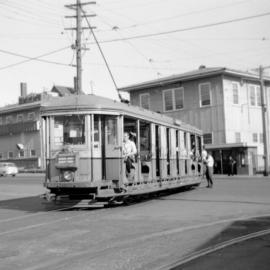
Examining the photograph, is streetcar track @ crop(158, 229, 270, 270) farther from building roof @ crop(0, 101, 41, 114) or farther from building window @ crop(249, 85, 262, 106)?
building roof @ crop(0, 101, 41, 114)

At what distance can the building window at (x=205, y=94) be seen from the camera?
129 feet

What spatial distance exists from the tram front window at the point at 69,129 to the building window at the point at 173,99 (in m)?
27.4

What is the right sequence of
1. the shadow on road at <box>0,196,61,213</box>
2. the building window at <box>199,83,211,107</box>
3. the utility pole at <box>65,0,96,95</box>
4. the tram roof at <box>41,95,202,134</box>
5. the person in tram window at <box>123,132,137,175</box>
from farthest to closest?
1. the building window at <box>199,83,211,107</box>
2. the utility pole at <box>65,0,96,95</box>
3. the shadow on road at <box>0,196,61,213</box>
4. the person in tram window at <box>123,132,137,175</box>
5. the tram roof at <box>41,95,202,134</box>

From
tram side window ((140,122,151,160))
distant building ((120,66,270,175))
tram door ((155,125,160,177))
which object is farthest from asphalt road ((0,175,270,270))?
distant building ((120,66,270,175))

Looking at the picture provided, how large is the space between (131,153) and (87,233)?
201 inches

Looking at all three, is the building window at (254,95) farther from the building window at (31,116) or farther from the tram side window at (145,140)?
the tram side window at (145,140)

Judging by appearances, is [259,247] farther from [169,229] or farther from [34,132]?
[34,132]

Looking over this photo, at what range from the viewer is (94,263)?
710 centimetres

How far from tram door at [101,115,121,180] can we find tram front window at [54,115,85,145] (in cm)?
63

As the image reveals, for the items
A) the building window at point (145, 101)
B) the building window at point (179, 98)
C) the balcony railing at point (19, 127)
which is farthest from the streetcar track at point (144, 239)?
the balcony railing at point (19, 127)

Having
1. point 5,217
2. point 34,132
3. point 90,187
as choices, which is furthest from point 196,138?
point 34,132

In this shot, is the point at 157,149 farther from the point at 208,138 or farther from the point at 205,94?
the point at 205,94

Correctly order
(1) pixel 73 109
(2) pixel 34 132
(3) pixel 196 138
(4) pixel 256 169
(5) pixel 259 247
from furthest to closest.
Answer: (2) pixel 34 132, (4) pixel 256 169, (3) pixel 196 138, (1) pixel 73 109, (5) pixel 259 247

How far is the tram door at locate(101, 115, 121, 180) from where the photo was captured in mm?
13977
